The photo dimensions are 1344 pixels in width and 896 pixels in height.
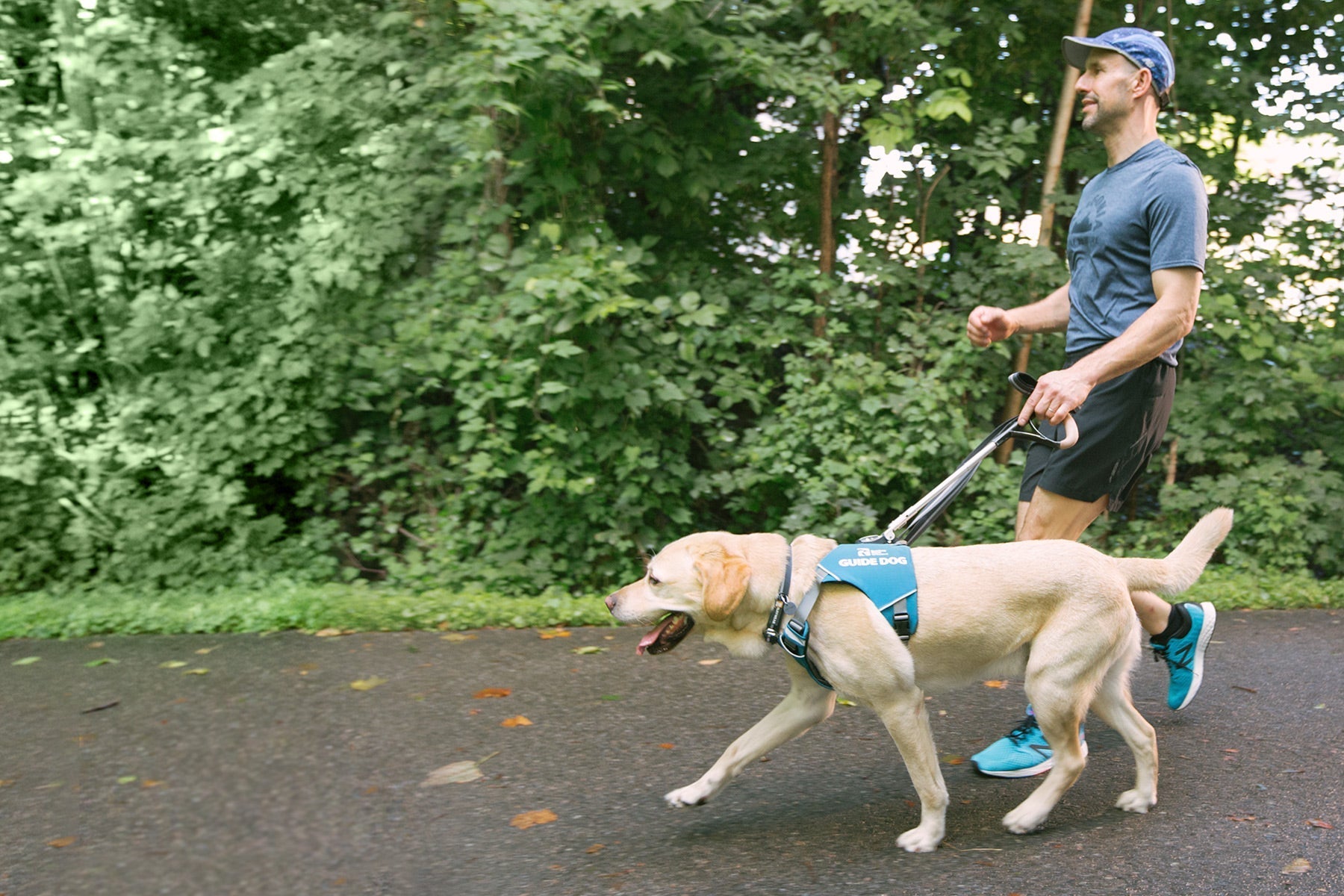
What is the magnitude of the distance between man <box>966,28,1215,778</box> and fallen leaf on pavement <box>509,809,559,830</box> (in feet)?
4.95

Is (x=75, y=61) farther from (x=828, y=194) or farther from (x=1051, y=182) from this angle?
(x=1051, y=182)

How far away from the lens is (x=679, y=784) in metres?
3.56

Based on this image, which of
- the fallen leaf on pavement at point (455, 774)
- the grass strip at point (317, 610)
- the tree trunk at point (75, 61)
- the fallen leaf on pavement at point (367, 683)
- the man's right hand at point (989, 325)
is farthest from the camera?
the tree trunk at point (75, 61)

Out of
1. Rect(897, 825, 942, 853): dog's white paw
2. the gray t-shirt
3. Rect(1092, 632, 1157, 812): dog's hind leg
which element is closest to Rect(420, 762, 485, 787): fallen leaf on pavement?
Rect(897, 825, 942, 853): dog's white paw

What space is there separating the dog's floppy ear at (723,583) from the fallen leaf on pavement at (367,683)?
2019 millimetres

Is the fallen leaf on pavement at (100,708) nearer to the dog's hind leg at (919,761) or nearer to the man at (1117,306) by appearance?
the dog's hind leg at (919,761)

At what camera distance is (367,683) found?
4.51 meters

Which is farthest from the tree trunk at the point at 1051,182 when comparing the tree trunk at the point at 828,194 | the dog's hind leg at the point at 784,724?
the dog's hind leg at the point at 784,724

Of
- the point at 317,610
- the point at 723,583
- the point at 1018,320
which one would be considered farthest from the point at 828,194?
the point at 723,583

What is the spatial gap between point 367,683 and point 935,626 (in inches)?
103

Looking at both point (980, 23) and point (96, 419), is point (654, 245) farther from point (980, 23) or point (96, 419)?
point (96, 419)

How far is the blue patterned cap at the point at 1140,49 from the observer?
3.38m

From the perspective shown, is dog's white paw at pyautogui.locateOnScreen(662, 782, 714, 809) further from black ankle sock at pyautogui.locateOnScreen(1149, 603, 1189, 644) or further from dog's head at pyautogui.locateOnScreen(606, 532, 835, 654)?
black ankle sock at pyautogui.locateOnScreen(1149, 603, 1189, 644)

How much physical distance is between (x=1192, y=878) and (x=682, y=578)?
1.66 meters
